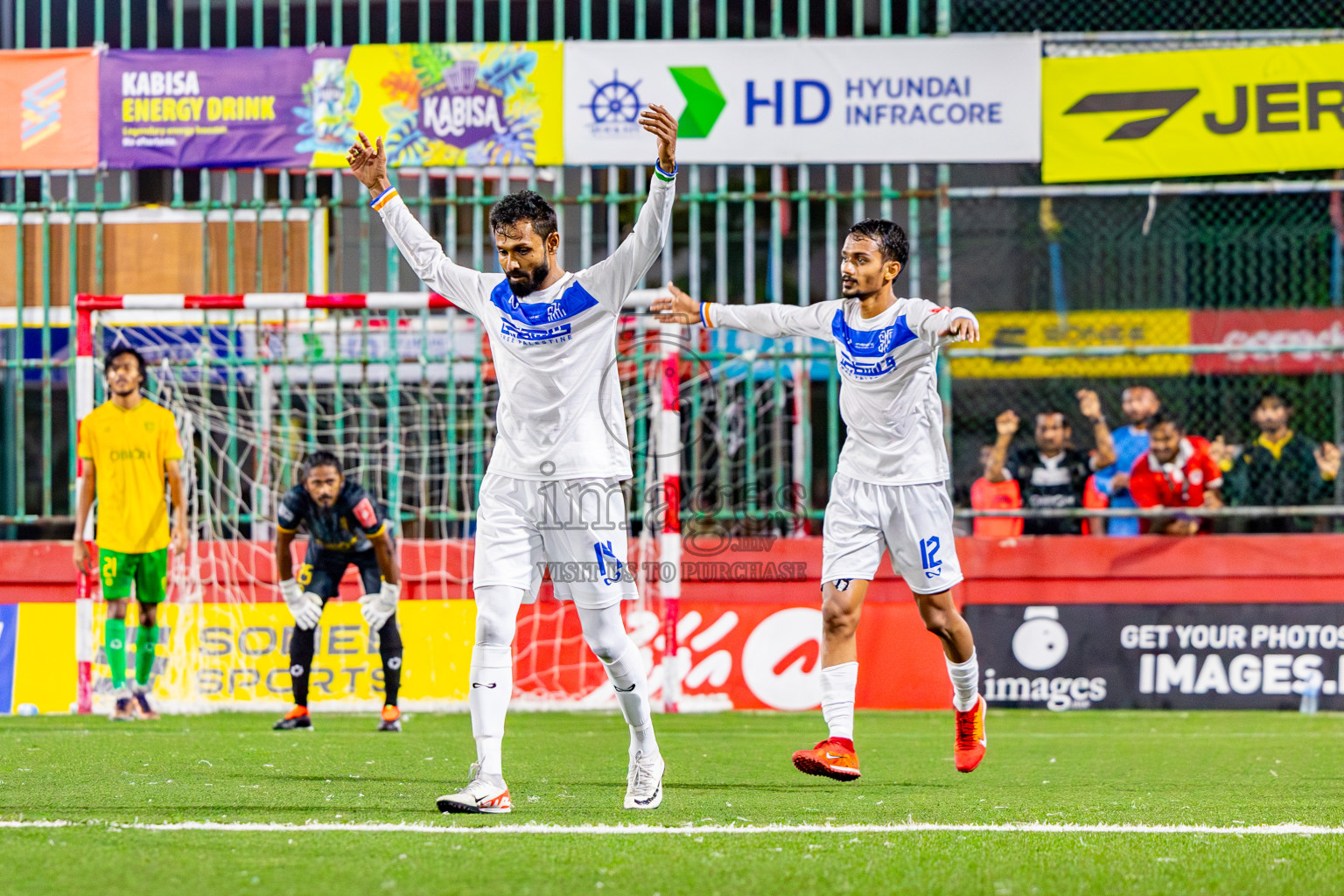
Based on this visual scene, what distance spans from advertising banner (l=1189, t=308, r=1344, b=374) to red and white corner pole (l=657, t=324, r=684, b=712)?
17.8 feet

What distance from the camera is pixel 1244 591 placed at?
35.8 feet

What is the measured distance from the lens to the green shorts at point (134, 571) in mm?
9766

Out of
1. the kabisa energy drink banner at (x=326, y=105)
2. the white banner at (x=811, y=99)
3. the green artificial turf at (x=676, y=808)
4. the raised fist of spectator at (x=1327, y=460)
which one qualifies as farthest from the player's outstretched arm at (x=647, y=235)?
the raised fist of spectator at (x=1327, y=460)

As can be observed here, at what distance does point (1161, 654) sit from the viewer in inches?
431

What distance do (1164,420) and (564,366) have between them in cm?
706

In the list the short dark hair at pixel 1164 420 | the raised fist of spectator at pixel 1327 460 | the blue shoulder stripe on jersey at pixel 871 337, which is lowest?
the raised fist of spectator at pixel 1327 460

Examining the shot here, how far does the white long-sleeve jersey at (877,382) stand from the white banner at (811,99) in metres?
5.16

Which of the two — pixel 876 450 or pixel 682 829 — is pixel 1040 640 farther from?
pixel 682 829

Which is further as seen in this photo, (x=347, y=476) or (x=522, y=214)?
(x=347, y=476)

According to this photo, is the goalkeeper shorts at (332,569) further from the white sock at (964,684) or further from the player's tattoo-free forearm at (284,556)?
the white sock at (964,684)

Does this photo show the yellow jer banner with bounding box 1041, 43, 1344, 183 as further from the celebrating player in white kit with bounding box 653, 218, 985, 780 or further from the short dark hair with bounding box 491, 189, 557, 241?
the short dark hair with bounding box 491, 189, 557, 241

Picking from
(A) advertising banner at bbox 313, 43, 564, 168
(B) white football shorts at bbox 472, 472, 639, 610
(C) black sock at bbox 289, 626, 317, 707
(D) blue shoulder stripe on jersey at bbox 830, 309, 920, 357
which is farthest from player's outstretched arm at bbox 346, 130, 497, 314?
(A) advertising banner at bbox 313, 43, 564, 168

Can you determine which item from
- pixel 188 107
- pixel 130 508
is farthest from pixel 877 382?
pixel 188 107

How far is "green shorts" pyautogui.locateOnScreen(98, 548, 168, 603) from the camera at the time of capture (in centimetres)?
977
